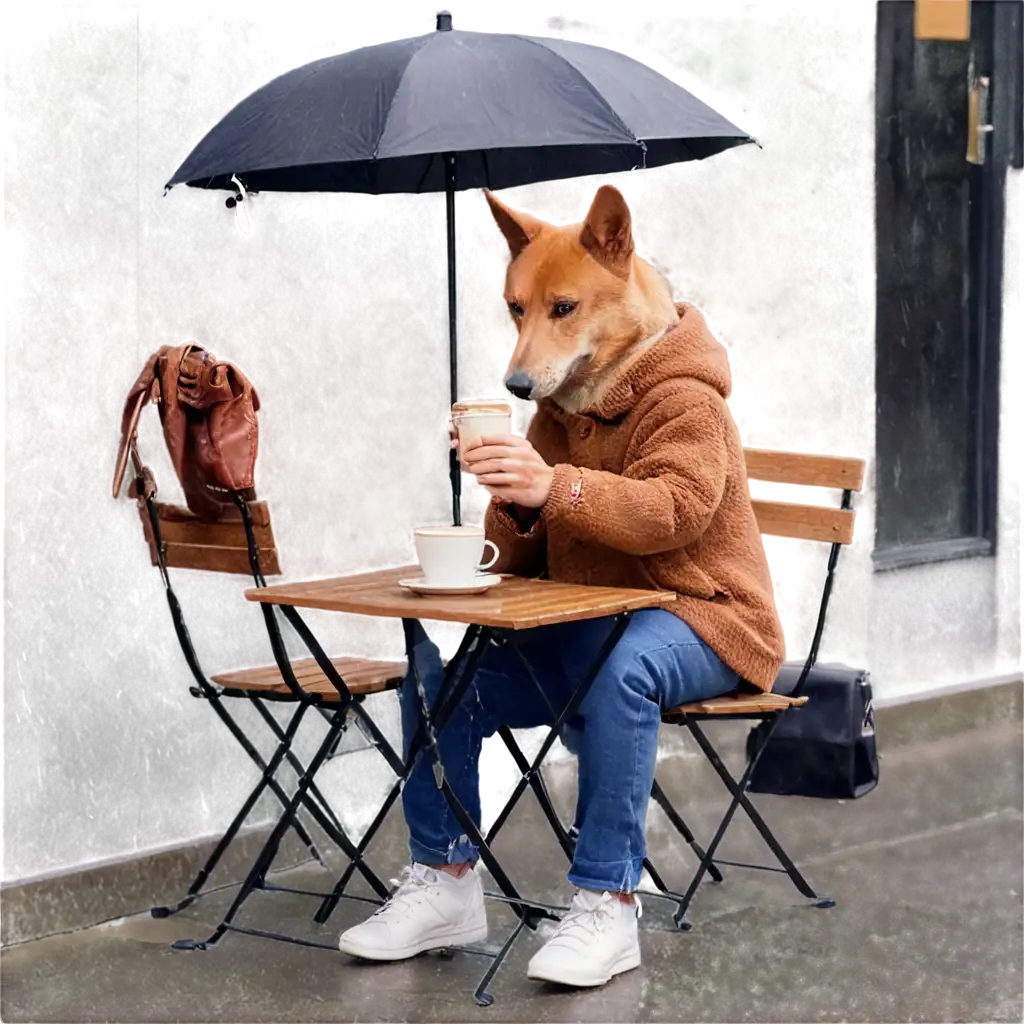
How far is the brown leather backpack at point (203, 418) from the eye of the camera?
4297 mm

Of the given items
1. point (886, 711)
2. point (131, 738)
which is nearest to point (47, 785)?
point (131, 738)

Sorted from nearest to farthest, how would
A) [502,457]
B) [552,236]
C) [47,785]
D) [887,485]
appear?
1. [502,457]
2. [552,236]
3. [47,785]
4. [887,485]

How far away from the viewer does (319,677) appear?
15.3 feet

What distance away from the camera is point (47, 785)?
4594 mm

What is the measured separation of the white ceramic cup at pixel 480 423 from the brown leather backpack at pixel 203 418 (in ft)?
1.96

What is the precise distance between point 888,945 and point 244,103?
7.99 feet

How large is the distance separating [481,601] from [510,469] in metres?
0.28

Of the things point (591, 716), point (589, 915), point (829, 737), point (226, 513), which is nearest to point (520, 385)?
point (591, 716)

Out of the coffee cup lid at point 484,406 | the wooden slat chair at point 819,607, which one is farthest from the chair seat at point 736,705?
the coffee cup lid at point 484,406

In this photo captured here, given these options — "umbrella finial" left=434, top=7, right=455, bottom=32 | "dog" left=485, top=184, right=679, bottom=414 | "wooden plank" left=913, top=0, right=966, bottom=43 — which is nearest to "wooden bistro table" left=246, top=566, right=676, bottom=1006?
"dog" left=485, top=184, right=679, bottom=414

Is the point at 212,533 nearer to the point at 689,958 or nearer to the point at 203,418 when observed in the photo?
the point at 203,418

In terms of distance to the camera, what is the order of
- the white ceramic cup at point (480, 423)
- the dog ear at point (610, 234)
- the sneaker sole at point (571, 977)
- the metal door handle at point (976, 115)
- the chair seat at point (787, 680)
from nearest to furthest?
the white ceramic cup at point (480, 423), the sneaker sole at point (571, 977), the dog ear at point (610, 234), the chair seat at point (787, 680), the metal door handle at point (976, 115)

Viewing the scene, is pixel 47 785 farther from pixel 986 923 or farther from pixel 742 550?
pixel 986 923

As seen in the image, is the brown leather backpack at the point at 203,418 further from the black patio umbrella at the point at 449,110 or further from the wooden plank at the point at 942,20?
the wooden plank at the point at 942,20
